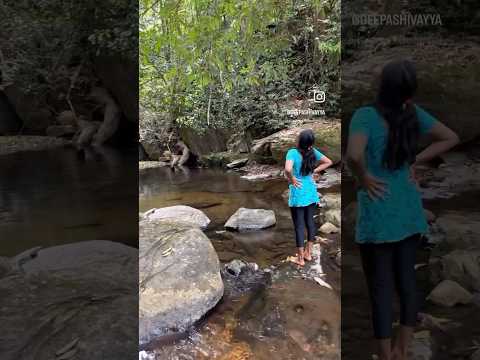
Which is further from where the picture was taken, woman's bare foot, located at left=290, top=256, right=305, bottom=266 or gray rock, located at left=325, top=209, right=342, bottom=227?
woman's bare foot, located at left=290, top=256, right=305, bottom=266

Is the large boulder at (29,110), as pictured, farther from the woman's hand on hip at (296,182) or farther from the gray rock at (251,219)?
the woman's hand on hip at (296,182)

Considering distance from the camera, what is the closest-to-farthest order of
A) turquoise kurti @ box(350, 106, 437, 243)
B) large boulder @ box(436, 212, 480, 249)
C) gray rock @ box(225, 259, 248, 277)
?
turquoise kurti @ box(350, 106, 437, 243) < large boulder @ box(436, 212, 480, 249) < gray rock @ box(225, 259, 248, 277)

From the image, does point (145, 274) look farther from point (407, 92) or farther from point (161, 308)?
point (407, 92)

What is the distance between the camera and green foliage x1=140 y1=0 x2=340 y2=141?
1825mm

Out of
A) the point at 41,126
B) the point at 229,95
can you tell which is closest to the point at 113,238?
the point at 41,126

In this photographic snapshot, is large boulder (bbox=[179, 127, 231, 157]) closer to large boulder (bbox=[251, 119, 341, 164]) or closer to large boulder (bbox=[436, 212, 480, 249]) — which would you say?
large boulder (bbox=[251, 119, 341, 164])

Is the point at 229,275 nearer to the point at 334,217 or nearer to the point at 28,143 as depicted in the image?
the point at 334,217

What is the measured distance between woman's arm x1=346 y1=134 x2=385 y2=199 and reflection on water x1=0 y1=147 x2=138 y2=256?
1040mm

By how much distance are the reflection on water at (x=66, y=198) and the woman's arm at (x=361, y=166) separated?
1.04 metres

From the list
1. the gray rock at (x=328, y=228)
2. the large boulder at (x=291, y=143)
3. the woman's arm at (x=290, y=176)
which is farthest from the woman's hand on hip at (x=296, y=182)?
the gray rock at (x=328, y=228)

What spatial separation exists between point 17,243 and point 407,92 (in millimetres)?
1913

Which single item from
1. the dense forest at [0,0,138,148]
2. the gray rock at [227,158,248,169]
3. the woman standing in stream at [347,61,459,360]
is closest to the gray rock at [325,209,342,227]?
the woman standing in stream at [347,61,459,360]

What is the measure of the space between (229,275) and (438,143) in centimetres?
112

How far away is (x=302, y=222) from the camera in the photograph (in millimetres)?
1919
